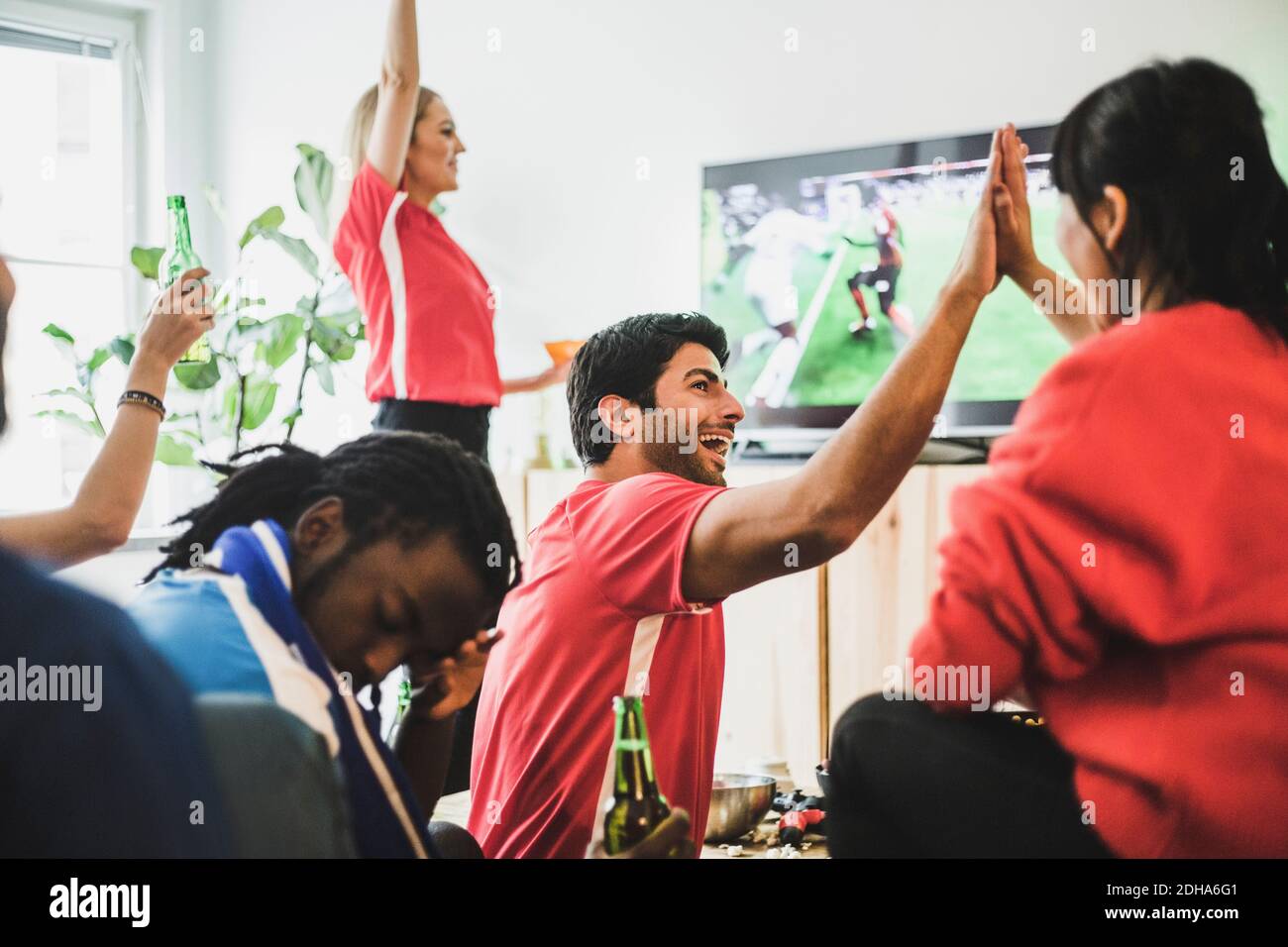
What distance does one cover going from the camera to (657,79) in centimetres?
346

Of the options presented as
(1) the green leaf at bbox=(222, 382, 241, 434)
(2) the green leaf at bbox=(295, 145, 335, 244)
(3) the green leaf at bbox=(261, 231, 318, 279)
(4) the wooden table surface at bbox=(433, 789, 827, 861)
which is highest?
(2) the green leaf at bbox=(295, 145, 335, 244)

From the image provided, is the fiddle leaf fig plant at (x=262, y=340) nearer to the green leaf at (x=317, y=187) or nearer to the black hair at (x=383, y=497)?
the green leaf at (x=317, y=187)

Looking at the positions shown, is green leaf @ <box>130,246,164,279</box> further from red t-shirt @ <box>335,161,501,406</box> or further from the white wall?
red t-shirt @ <box>335,161,501,406</box>

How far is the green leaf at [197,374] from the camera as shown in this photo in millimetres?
3398

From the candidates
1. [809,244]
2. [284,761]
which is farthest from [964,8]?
[284,761]

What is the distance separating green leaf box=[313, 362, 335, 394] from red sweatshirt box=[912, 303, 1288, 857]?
9.81ft

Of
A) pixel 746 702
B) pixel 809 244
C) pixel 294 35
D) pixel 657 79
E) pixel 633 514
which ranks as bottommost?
pixel 746 702

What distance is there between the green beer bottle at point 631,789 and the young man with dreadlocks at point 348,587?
146 mm

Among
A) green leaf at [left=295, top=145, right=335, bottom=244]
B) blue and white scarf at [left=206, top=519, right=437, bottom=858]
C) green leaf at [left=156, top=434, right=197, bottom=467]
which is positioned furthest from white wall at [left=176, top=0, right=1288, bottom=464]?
blue and white scarf at [left=206, top=519, right=437, bottom=858]

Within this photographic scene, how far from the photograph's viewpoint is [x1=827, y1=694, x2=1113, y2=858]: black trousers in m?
0.85

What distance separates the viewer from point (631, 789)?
1029 mm

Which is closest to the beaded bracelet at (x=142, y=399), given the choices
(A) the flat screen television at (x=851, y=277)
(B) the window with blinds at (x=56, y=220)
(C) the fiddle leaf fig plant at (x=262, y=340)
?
(A) the flat screen television at (x=851, y=277)
